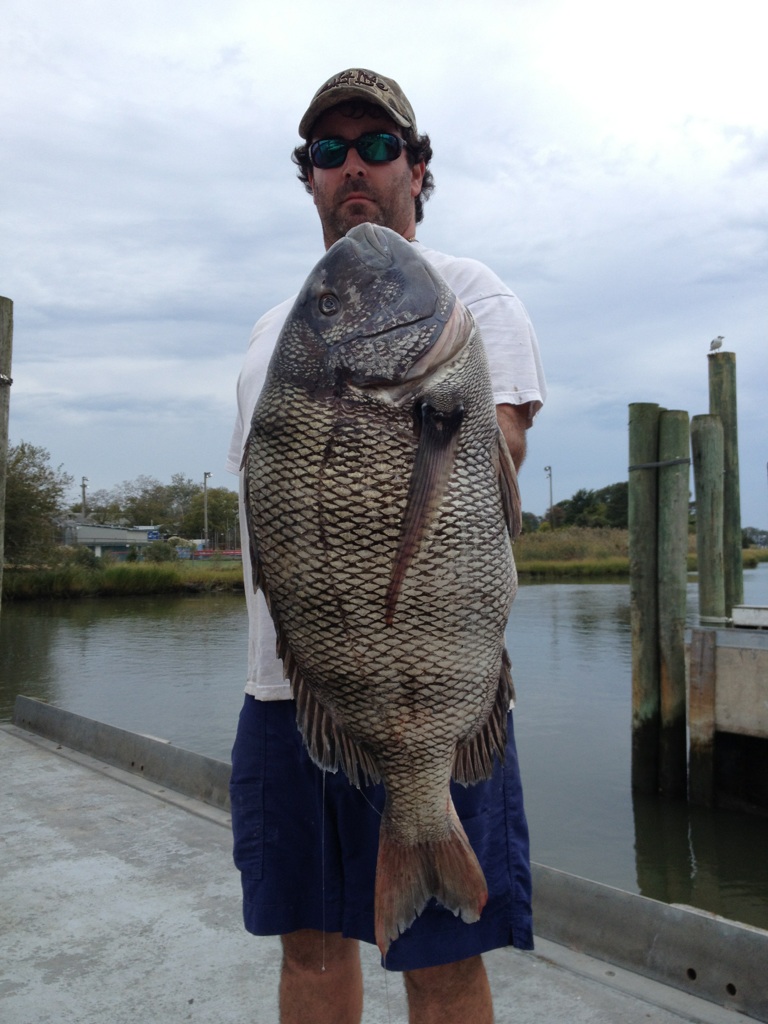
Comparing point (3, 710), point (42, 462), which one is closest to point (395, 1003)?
point (3, 710)

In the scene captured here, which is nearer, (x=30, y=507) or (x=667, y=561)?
(x=667, y=561)

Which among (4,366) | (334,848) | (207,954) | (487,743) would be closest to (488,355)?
(487,743)

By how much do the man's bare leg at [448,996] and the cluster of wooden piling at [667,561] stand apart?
216 inches

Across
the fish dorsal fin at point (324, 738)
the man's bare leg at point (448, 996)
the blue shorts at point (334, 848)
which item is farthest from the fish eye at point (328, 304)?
the man's bare leg at point (448, 996)

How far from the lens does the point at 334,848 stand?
1.88 m

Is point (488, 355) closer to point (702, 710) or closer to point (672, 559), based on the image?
A: point (672, 559)

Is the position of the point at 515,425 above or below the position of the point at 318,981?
above

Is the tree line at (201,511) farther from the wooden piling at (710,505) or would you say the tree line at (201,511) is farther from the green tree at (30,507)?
the wooden piling at (710,505)

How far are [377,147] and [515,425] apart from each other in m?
0.70

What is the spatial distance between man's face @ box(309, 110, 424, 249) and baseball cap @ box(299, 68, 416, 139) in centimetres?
2

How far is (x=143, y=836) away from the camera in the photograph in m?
3.90

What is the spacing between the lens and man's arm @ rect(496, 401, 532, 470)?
1.67 meters

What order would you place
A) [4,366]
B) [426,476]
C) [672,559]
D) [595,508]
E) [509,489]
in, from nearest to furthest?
[426,476]
[509,489]
[4,366]
[672,559]
[595,508]

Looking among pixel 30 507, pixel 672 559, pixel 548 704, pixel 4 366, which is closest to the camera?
pixel 4 366
